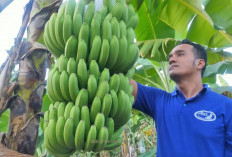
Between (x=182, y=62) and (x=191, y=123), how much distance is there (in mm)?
378

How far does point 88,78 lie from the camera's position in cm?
94

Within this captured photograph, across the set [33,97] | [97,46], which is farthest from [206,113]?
[33,97]

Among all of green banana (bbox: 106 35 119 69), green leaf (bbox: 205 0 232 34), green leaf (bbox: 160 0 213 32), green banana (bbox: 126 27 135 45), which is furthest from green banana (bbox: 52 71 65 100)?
green leaf (bbox: 205 0 232 34)

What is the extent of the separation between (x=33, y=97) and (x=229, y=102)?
100 centimetres

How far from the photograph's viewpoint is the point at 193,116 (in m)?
1.37

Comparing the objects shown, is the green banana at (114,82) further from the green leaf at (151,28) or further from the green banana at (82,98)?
the green leaf at (151,28)

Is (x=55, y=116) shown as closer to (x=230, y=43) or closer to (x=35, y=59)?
(x=35, y=59)

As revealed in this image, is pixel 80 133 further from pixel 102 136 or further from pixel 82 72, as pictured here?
pixel 82 72

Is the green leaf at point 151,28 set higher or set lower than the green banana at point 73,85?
higher

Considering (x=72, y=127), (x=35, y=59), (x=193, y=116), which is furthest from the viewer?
(x=193, y=116)

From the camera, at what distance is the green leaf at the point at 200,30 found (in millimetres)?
2242

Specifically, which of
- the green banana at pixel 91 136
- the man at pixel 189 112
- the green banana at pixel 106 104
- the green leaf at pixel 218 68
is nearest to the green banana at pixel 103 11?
the green banana at pixel 106 104

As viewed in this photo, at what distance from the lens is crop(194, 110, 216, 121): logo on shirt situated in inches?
53.1

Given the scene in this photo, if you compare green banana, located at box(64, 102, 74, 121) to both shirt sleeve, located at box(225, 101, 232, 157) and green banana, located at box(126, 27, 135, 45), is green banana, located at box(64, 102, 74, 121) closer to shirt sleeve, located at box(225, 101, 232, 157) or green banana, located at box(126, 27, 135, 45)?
green banana, located at box(126, 27, 135, 45)
